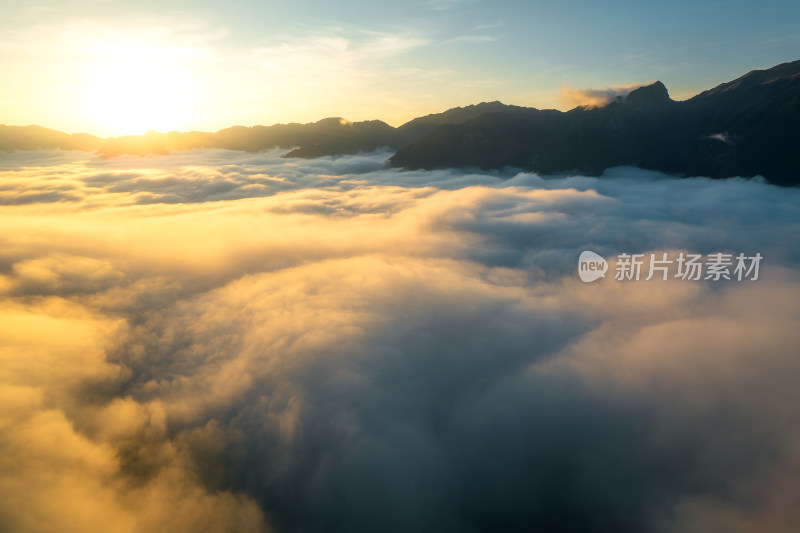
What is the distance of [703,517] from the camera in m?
24.5

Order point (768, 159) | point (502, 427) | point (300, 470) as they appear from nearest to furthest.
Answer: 1. point (300, 470)
2. point (502, 427)
3. point (768, 159)

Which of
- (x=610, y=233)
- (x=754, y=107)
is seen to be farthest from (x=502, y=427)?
(x=754, y=107)

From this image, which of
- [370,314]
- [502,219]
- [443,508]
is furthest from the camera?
[502,219]

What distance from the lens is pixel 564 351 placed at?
138 ft

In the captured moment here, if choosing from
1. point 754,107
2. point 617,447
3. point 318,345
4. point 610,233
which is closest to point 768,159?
point 754,107

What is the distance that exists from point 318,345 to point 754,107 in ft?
683

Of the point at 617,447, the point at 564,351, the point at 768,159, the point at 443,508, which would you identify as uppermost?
the point at 768,159

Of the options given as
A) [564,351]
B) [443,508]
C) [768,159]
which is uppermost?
[768,159]

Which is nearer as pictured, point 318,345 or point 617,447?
point 617,447

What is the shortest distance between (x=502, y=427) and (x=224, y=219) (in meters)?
101

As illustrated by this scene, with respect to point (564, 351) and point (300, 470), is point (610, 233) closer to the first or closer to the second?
point (564, 351)

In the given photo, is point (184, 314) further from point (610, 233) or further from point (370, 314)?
point (610, 233)

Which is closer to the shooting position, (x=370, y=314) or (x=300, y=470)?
(x=300, y=470)

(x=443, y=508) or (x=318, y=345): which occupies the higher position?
(x=318, y=345)
